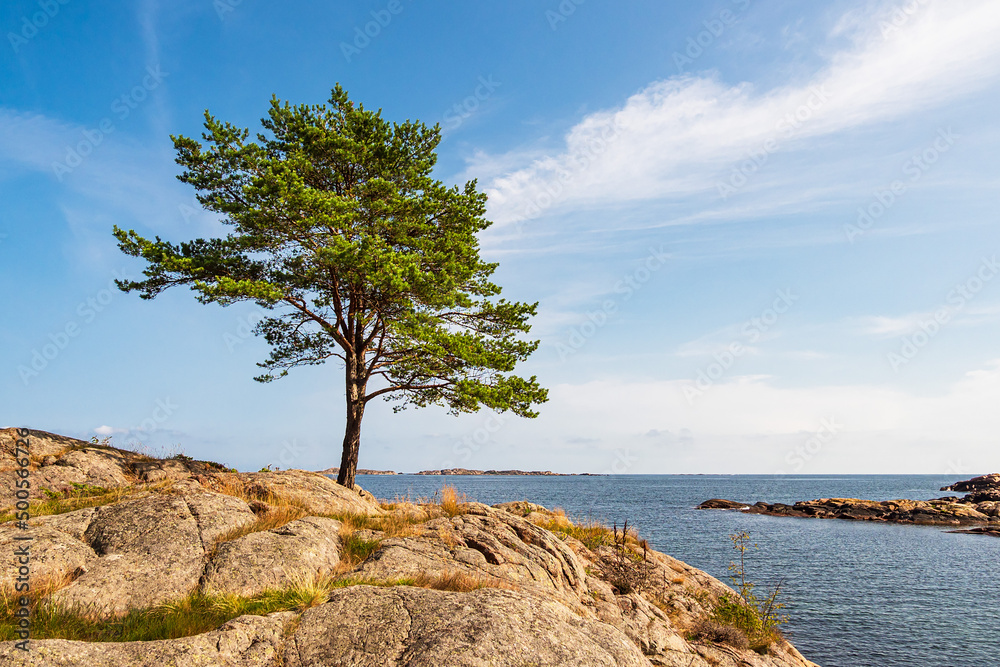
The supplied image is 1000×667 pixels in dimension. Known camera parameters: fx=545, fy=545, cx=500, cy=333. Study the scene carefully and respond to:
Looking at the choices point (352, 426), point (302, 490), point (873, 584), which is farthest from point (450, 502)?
point (873, 584)

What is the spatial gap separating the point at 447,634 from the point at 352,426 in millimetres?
13169

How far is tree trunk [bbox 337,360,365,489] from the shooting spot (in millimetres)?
17922

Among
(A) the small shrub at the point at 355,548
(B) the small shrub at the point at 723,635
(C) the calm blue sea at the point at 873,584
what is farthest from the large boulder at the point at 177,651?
(C) the calm blue sea at the point at 873,584

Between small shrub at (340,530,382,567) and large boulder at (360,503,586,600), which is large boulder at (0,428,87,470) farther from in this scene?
large boulder at (360,503,586,600)

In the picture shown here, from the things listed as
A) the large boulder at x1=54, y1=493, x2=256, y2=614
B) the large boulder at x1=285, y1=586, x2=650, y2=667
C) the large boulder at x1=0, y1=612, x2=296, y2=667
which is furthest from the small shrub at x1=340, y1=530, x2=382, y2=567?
the large boulder at x1=0, y1=612, x2=296, y2=667

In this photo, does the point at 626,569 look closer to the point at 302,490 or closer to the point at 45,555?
the point at 302,490

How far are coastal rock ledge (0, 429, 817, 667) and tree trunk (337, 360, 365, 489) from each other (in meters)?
3.04

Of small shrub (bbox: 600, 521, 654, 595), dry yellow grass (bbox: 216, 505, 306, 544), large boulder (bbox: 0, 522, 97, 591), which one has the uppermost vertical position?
dry yellow grass (bbox: 216, 505, 306, 544)

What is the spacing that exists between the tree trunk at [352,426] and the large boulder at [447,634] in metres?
11.2

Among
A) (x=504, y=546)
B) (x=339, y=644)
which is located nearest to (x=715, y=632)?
(x=504, y=546)

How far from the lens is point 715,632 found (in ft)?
39.5

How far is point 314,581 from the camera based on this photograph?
7.59 m

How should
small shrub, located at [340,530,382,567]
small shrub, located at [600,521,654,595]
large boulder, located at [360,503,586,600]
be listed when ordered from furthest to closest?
small shrub, located at [600,521,654,595]
small shrub, located at [340,530,382,567]
large boulder, located at [360,503,586,600]

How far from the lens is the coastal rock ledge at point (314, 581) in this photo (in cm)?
589
